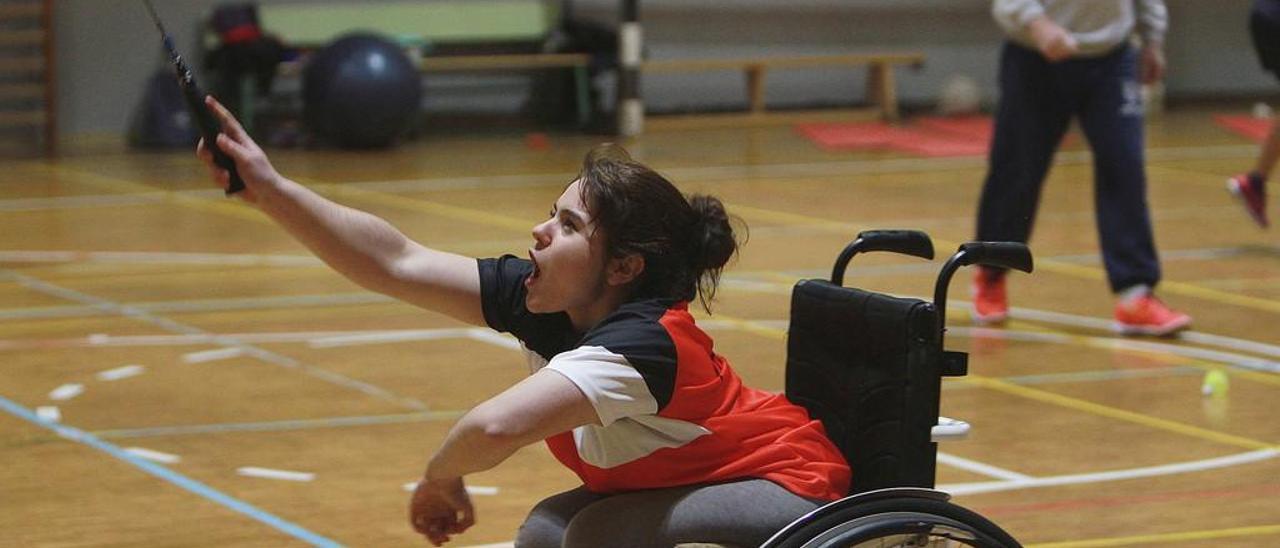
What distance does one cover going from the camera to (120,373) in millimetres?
5918

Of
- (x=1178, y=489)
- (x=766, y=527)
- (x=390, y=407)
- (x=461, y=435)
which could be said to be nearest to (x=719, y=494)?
(x=766, y=527)

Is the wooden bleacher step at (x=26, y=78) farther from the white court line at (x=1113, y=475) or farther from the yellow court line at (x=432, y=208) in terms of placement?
the white court line at (x=1113, y=475)

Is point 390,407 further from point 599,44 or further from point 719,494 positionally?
point 599,44

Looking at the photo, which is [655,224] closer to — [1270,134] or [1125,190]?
[1125,190]

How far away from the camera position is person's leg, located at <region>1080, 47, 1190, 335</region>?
21.4 feet

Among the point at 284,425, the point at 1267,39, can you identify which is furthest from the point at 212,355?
the point at 1267,39

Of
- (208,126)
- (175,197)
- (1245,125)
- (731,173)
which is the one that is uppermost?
(208,126)

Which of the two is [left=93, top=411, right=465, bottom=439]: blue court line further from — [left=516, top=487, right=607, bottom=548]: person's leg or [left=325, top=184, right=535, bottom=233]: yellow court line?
[left=325, top=184, right=535, bottom=233]: yellow court line

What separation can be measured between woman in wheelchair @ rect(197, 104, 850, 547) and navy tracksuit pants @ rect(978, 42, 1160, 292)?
3.65m

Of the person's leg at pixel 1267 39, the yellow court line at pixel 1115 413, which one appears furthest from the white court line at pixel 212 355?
the person's leg at pixel 1267 39

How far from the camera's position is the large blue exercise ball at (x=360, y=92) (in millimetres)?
12219

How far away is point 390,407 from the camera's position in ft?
18.0

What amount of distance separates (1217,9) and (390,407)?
1212 cm

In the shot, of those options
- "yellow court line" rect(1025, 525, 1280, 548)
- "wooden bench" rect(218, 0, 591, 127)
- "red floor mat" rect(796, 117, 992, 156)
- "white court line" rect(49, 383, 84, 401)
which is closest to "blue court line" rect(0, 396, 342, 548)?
"white court line" rect(49, 383, 84, 401)
